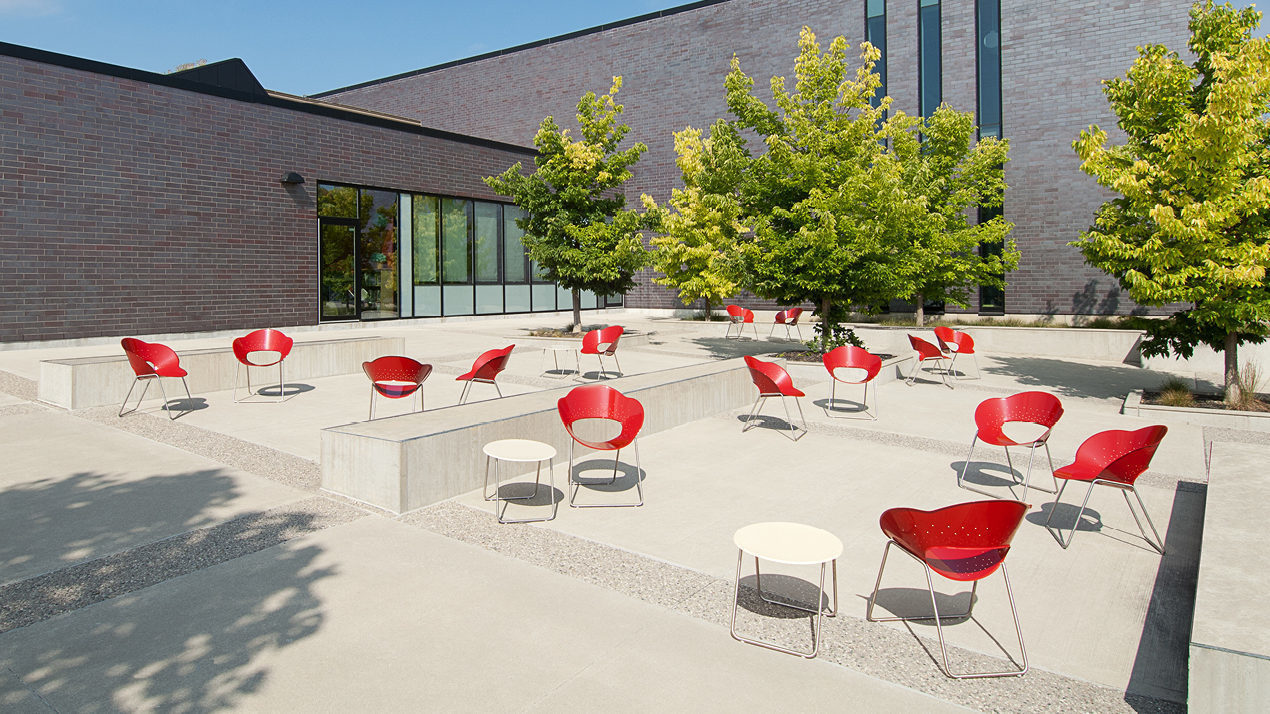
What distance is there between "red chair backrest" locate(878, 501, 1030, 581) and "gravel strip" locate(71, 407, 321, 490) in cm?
435

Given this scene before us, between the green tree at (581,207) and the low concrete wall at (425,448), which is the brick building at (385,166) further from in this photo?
the low concrete wall at (425,448)

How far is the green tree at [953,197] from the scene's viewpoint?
57.0 ft

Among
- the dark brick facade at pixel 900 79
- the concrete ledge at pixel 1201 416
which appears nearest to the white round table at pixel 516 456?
the concrete ledge at pixel 1201 416

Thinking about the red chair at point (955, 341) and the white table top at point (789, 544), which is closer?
the white table top at point (789, 544)

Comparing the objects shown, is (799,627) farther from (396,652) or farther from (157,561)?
(157,561)

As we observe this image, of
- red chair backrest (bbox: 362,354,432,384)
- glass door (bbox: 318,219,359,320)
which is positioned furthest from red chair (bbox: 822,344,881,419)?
glass door (bbox: 318,219,359,320)

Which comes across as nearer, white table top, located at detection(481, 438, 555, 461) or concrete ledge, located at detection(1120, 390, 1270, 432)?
white table top, located at detection(481, 438, 555, 461)

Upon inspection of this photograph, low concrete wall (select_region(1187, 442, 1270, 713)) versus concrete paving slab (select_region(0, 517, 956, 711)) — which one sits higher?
low concrete wall (select_region(1187, 442, 1270, 713))

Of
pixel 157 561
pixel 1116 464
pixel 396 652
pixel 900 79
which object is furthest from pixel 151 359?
pixel 900 79

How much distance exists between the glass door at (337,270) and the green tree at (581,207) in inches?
177

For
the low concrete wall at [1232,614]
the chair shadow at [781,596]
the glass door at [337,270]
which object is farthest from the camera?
the glass door at [337,270]

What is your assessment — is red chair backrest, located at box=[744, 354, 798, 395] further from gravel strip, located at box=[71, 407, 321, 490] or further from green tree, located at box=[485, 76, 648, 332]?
green tree, located at box=[485, 76, 648, 332]

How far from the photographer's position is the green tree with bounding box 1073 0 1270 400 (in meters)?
8.94

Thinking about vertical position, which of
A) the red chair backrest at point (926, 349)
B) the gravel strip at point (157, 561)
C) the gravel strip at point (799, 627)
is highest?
the red chair backrest at point (926, 349)
